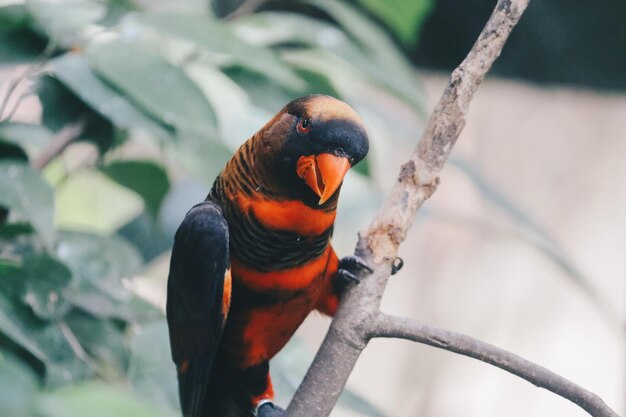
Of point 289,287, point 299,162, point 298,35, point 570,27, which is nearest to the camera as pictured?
point 299,162

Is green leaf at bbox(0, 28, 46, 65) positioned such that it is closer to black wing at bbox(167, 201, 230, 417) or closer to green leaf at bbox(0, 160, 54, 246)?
green leaf at bbox(0, 160, 54, 246)

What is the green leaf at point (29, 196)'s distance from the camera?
3.99ft

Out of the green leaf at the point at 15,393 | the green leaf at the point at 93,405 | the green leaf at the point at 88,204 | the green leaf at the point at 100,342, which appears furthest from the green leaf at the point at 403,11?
the green leaf at the point at 93,405

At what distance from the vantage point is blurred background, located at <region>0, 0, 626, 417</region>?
130cm

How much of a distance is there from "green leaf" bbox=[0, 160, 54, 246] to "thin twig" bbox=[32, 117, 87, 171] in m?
0.16

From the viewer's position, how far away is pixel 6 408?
0.60 metres

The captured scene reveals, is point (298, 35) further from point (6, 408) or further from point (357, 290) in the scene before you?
point (6, 408)

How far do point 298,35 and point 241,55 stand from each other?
1.37ft

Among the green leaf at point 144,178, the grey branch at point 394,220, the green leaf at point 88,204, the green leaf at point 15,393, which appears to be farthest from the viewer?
the green leaf at point 88,204

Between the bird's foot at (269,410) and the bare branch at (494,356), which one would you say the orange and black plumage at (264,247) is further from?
the bare branch at (494,356)

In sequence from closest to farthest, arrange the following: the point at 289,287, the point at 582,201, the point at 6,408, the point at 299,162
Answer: the point at 6,408 < the point at 299,162 < the point at 289,287 < the point at 582,201

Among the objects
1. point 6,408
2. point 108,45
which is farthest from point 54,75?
point 6,408

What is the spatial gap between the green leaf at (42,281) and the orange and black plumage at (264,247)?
0.19m

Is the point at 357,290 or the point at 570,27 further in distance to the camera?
the point at 570,27
